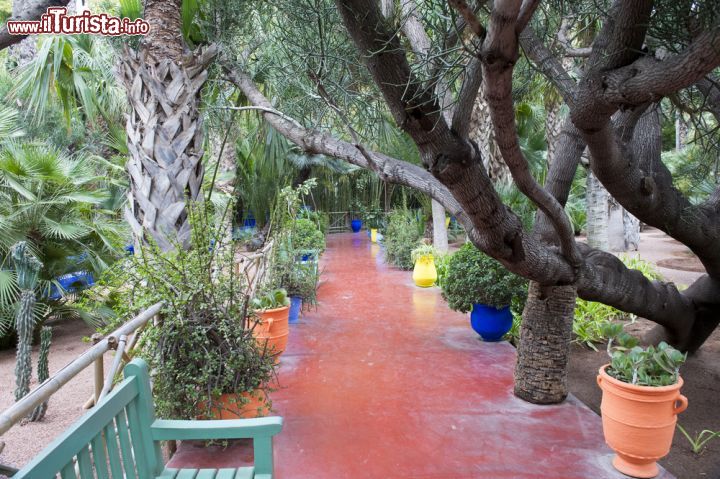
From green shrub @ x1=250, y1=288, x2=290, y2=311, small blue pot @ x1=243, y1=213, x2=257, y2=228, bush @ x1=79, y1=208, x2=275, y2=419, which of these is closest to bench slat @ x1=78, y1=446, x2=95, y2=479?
bush @ x1=79, y1=208, x2=275, y2=419

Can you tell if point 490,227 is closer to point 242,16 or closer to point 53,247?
point 242,16

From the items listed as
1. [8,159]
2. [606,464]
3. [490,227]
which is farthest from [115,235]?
[606,464]

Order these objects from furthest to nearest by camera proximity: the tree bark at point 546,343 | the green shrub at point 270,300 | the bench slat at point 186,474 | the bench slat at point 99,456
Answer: the green shrub at point 270,300, the tree bark at point 546,343, the bench slat at point 186,474, the bench slat at point 99,456

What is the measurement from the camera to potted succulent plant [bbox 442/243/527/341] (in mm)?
4953

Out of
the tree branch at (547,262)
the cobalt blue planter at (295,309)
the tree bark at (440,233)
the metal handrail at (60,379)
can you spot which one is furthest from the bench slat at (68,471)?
the tree bark at (440,233)

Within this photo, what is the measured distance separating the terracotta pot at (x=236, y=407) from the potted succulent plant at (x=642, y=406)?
199cm

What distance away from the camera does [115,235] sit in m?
6.97

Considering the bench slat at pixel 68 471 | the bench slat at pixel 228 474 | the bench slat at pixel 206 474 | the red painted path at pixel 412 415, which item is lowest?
the red painted path at pixel 412 415

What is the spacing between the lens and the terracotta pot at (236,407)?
2936mm

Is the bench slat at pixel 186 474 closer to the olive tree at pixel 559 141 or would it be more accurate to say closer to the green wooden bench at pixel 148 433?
the green wooden bench at pixel 148 433

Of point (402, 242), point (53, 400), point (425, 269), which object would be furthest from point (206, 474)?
point (402, 242)

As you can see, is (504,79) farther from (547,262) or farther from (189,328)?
(189,328)

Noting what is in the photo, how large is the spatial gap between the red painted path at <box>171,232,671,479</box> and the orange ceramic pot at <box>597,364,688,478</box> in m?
0.14

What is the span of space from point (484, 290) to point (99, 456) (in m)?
3.90
